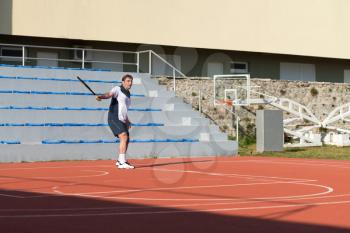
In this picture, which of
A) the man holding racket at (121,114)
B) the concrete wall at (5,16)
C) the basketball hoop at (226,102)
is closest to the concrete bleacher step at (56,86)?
the basketball hoop at (226,102)

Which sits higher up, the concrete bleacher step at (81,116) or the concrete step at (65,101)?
the concrete step at (65,101)

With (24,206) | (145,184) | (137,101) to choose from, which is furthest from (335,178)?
(137,101)

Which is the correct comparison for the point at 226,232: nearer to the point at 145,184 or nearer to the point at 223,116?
the point at 145,184

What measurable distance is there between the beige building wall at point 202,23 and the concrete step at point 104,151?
9.44m

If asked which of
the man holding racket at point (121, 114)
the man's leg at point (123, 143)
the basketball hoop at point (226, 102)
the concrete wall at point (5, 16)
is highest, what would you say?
the concrete wall at point (5, 16)

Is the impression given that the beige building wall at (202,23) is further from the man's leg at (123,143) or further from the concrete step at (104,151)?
the man's leg at (123,143)

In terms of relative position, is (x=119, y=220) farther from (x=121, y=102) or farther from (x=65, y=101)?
(x=65, y=101)

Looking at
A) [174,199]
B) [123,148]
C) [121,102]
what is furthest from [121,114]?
[174,199]

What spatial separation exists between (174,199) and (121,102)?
22.6 feet

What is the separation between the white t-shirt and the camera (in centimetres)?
1692

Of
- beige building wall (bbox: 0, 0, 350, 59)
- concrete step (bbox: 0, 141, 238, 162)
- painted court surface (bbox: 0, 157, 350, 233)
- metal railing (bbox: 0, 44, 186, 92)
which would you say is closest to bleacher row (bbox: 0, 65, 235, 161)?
concrete step (bbox: 0, 141, 238, 162)

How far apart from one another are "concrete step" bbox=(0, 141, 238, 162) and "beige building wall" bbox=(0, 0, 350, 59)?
9444 millimetres

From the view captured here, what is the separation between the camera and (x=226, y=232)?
733cm

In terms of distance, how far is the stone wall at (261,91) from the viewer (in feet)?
94.7
